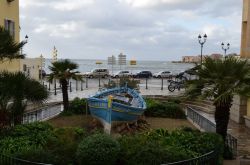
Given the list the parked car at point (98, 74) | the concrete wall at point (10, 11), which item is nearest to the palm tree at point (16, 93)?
the concrete wall at point (10, 11)

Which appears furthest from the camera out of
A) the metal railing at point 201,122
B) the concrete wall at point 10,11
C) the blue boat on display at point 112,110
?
the concrete wall at point 10,11

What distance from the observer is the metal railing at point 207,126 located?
14.1 metres

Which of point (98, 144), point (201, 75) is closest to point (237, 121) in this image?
point (201, 75)

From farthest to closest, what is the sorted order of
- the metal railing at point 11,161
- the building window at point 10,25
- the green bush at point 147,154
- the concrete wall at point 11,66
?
the building window at point 10,25 < the concrete wall at point 11,66 < the green bush at point 147,154 < the metal railing at point 11,161

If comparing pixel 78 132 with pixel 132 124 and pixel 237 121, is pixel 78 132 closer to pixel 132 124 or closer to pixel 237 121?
pixel 132 124

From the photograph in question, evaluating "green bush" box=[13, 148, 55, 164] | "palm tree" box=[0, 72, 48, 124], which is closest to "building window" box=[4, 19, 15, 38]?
"palm tree" box=[0, 72, 48, 124]

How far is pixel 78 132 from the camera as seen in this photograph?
14.9 meters

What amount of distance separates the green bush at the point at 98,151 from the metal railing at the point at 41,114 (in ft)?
29.1

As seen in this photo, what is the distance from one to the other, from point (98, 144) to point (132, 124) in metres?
9.70

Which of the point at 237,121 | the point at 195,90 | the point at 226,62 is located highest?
the point at 226,62

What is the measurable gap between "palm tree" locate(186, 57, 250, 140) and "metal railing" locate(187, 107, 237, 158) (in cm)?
144

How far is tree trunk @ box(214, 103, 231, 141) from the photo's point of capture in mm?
12898

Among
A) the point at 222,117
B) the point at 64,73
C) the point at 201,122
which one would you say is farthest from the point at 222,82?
the point at 64,73

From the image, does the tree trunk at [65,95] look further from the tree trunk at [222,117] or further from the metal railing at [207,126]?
the tree trunk at [222,117]
